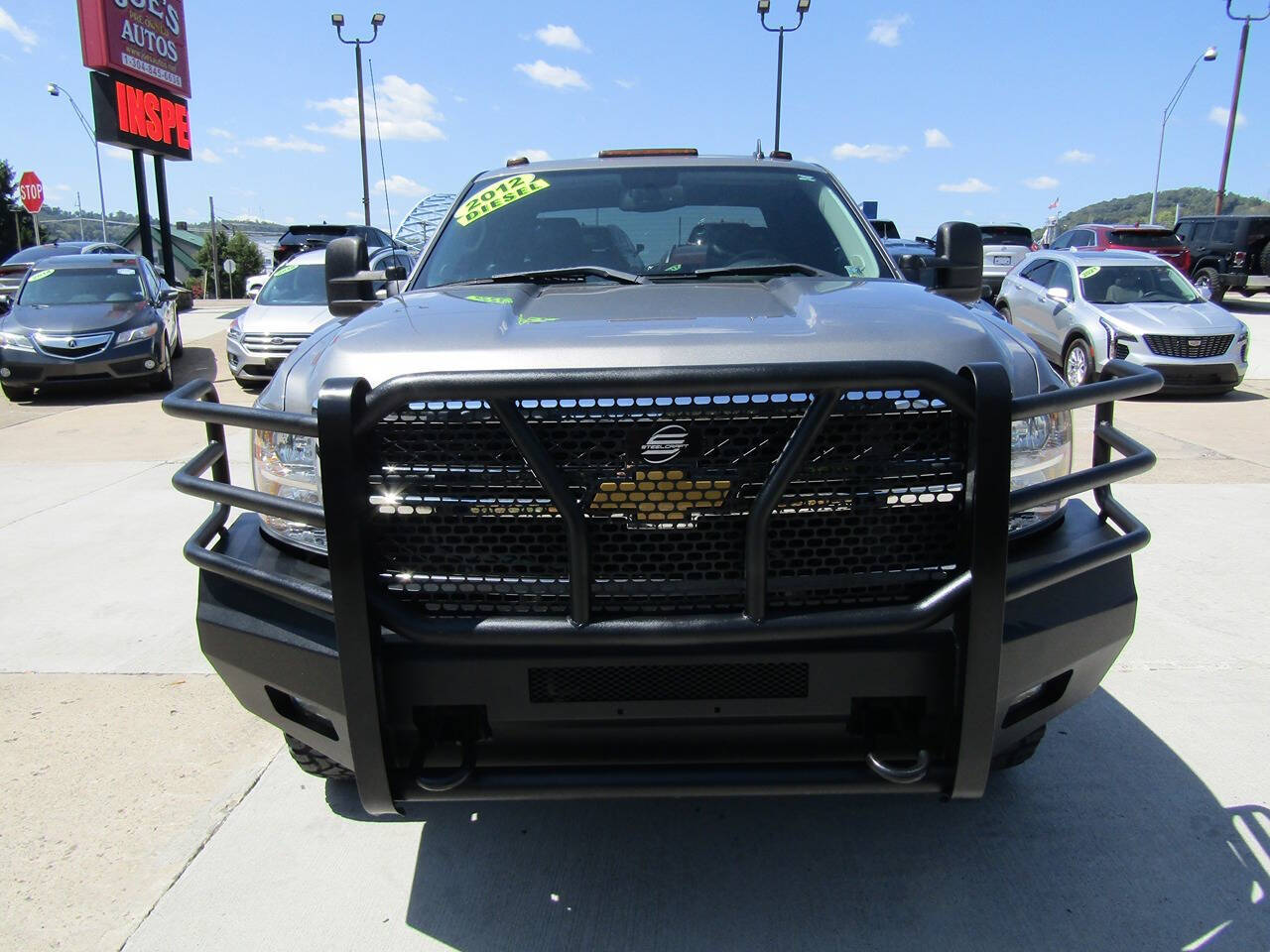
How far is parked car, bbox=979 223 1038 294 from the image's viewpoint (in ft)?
73.1

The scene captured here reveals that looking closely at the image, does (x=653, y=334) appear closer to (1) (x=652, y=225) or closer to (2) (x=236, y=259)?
(1) (x=652, y=225)

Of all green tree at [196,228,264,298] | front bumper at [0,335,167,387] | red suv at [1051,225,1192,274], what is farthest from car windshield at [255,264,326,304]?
green tree at [196,228,264,298]

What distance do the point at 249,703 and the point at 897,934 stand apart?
171cm

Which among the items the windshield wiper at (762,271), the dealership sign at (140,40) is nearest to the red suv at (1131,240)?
the windshield wiper at (762,271)

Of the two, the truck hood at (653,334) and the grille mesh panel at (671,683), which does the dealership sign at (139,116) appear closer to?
the truck hood at (653,334)

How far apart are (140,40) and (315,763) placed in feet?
97.2

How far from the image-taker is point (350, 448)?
1933 millimetres

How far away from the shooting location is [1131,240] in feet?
69.3

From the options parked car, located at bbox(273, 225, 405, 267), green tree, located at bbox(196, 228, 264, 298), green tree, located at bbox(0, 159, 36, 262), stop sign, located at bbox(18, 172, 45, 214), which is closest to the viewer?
parked car, located at bbox(273, 225, 405, 267)

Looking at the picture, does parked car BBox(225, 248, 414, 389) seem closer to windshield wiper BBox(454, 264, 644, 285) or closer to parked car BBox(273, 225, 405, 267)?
parked car BBox(273, 225, 405, 267)

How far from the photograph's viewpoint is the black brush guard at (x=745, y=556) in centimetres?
189

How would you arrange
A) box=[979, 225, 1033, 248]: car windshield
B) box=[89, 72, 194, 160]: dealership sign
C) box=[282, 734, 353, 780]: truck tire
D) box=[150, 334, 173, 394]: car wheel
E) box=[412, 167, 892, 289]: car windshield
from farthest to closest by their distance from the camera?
box=[89, 72, 194, 160]: dealership sign
box=[979, 225, 1033, 248]: car windshield
box=[150, 334, 173, 394]: car wheel
box=[412, 167, 892, 289]: car windshield
box=[282, 734, 353, 780]: truck tire

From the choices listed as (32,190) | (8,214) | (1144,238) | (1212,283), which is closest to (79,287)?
(1144,238)

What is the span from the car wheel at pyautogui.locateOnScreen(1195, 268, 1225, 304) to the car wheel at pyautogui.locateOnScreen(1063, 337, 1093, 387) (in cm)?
1289
